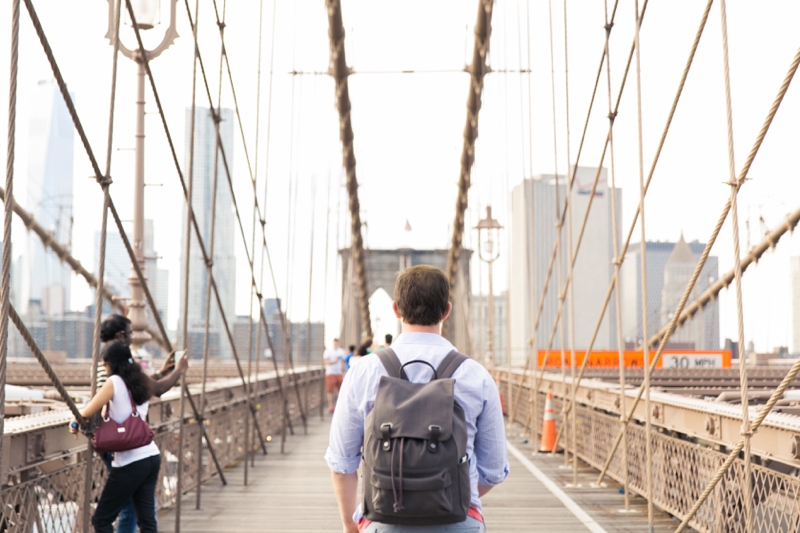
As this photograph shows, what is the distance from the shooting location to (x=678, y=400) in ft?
19.9

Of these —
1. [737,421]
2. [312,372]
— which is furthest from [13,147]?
[312,372]

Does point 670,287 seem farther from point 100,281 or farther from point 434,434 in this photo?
point 434,434

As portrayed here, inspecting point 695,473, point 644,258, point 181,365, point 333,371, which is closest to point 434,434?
point 181,365

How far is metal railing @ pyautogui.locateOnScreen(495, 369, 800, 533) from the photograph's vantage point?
425cm

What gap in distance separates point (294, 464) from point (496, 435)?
759 centimetres

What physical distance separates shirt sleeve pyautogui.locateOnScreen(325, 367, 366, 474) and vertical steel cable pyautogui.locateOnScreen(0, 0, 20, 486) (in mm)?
1338

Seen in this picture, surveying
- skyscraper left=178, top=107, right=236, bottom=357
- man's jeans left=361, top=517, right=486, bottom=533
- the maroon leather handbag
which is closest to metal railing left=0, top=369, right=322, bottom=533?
the maroon leather handbag

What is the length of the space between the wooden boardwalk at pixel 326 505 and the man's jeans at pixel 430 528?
389 cm

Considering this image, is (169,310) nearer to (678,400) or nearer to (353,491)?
(678,400)

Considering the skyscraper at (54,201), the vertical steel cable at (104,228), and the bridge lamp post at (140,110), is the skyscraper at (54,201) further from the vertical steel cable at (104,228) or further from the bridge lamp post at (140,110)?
the vertical steel cable at (104,228)

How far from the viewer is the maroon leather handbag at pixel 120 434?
420 centimetres

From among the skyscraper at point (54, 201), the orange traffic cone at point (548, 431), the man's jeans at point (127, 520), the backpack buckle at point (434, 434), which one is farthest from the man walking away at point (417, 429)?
the skyscraper at point (54, 201)

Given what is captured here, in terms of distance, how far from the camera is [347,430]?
245cm

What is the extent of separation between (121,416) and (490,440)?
2.29m
